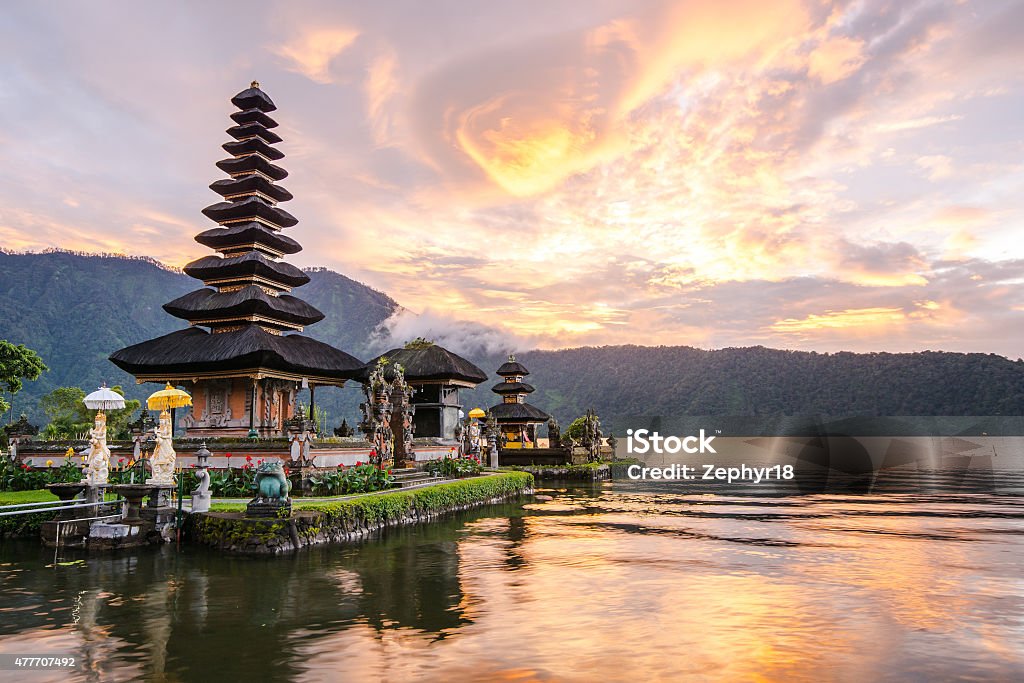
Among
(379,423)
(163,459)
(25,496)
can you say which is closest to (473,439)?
(379,423)

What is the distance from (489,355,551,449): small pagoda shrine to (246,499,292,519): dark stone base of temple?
1799 inches

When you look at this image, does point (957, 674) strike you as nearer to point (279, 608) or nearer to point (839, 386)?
point (279, 608)

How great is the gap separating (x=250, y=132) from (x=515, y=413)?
33.5 m

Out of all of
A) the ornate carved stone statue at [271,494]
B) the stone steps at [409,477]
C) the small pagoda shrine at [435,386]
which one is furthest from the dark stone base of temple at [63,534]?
the small pagoda shrine at [435,386]

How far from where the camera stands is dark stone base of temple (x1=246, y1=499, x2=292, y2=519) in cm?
1783

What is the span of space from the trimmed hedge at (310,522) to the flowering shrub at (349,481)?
1478 mm

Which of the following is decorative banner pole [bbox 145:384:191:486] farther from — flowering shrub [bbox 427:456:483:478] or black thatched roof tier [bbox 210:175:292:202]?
black thatched roof tier [bbox 210:175:292:202]

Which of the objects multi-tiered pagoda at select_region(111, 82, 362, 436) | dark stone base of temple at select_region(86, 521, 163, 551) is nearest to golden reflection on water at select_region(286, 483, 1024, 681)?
dark stone base of temple at select_region(86, 521, 163, 551)

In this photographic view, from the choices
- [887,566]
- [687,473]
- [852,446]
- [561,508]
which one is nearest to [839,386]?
[852,446]

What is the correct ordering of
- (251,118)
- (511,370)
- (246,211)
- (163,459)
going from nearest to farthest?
(163,459) < (246,211) < (251,118) < (511,370)

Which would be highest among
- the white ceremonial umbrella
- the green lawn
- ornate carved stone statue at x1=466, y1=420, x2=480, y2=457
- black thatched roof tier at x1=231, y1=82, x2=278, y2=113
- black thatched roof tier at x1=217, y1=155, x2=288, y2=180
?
black thatched roof tier at x1=231, y1=82, x2=278, y2=113

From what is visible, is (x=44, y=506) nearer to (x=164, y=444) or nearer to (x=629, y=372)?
(x=164, y=444)

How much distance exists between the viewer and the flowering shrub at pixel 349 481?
79.5 feet

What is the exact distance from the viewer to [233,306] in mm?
35812
